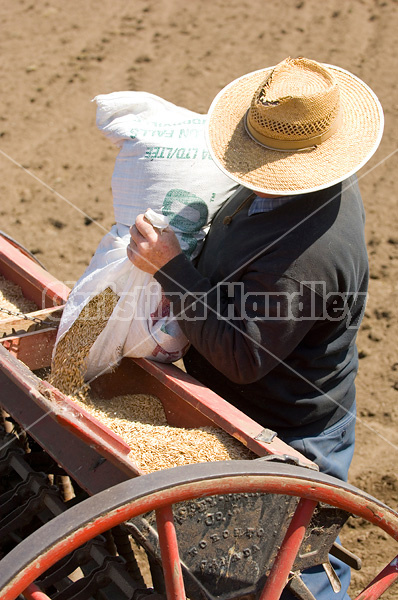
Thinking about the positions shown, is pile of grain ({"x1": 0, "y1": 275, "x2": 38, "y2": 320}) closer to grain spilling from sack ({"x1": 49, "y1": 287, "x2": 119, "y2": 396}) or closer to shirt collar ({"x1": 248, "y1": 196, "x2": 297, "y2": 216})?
grain spilling from sack ({"x1": 49, "y1": 287, "x2": 119, "y2": 396})

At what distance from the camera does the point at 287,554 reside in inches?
69.9

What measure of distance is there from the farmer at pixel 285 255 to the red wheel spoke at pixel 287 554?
0.41 m

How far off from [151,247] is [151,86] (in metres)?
4.46

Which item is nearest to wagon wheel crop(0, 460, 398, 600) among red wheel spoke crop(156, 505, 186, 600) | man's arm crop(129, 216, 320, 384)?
red wheel spoke crop(156, 505, 186, 600)

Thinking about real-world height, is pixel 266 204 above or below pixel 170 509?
above

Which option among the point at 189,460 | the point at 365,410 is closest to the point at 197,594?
the point at 189,460

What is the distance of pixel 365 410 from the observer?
147 inches

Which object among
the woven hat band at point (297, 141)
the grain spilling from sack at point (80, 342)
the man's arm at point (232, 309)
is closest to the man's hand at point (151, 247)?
the man's arm at point (232, 309)

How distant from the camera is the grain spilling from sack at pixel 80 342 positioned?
226cm

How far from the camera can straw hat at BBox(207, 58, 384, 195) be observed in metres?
1.89

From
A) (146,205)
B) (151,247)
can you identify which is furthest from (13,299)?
(151,247)

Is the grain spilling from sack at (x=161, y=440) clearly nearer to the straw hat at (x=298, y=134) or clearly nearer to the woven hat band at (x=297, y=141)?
the straw hat at (x=298, y=134)

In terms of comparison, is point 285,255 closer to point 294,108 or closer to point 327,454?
point 294,108
